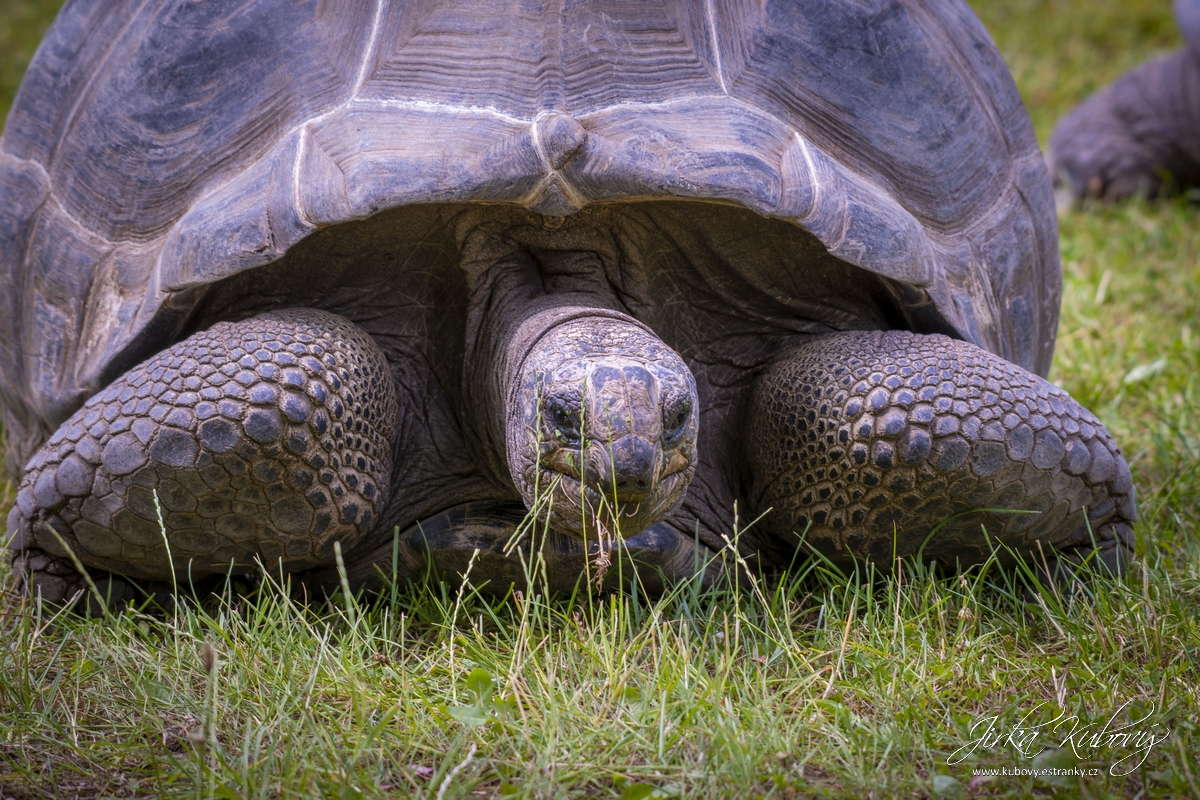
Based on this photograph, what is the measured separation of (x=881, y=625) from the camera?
2.44 metres

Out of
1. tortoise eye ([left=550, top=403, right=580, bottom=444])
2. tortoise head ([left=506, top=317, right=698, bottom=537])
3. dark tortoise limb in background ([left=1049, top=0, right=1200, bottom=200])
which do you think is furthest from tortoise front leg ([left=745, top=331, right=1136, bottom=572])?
dark tortoise limb in background ([left=1049, top=0, right=1200, bottom=200])

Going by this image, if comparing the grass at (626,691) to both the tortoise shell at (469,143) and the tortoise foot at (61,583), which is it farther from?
the tortoise shell at (469,143)

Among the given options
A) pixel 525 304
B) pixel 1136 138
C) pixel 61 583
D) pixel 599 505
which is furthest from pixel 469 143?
pixel 1136 138

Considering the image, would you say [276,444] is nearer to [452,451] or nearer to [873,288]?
[452,451]

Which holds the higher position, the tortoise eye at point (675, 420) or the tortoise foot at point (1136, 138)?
the tortoise foot at point (1136, 138)

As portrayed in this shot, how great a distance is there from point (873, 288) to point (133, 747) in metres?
1.96

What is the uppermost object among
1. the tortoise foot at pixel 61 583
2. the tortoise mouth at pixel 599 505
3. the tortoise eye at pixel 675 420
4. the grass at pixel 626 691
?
the tortoise eye at pixel 675 420

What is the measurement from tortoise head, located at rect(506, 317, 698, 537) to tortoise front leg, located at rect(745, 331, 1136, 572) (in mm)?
449

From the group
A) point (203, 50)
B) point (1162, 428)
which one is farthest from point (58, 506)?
point (1162, 428)

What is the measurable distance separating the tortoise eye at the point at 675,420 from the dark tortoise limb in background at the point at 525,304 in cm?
3

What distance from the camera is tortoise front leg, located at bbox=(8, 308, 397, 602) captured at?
2287 mm

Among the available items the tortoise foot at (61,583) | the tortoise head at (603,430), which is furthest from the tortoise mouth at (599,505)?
the tortoise foot at (61,583)

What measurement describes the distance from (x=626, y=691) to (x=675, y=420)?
51 centimetres

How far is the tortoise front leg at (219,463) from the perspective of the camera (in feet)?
7.50
